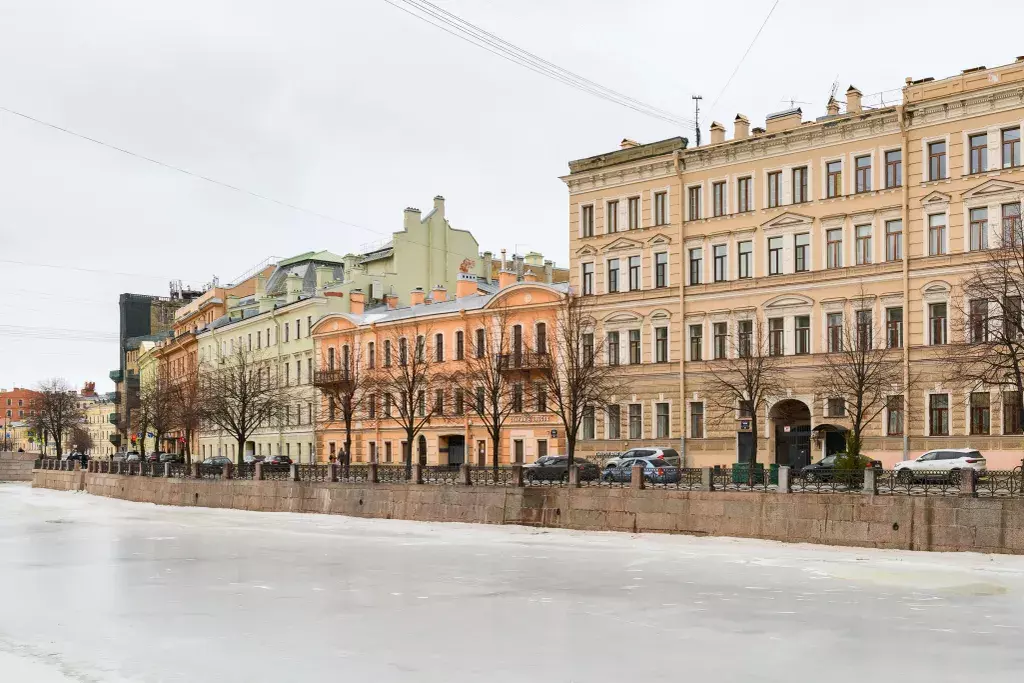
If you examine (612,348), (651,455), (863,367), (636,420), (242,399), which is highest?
(612,348)

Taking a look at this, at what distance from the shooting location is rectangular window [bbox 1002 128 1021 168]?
→ 37594 millimetres

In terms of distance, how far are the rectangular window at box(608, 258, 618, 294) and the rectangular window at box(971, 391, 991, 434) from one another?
16221 millimetres

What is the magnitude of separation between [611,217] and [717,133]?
5.92m

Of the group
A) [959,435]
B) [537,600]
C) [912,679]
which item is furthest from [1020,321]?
[912,679]

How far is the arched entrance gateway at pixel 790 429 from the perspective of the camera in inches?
1687

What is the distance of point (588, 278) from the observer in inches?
1976

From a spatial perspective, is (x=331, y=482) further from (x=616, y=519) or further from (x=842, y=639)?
(x=842, y=639)

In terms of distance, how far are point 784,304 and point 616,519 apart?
47.1ft

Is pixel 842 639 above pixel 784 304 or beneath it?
beneath

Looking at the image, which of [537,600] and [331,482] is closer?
[537,600]

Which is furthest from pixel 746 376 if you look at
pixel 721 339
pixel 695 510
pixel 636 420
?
pixel 695 510

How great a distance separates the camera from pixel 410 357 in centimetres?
5500

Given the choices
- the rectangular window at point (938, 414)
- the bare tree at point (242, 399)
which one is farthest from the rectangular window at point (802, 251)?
the bare tree at point (242, 399)

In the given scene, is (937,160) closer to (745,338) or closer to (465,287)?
(745,338)
